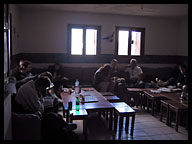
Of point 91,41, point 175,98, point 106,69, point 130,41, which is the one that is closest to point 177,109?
point 175,98

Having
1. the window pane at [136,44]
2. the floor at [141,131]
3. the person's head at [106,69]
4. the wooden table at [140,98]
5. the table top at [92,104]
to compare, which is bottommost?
the floor at [141,131]

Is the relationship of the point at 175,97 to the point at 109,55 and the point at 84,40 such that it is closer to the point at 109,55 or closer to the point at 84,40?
the point at 109,55

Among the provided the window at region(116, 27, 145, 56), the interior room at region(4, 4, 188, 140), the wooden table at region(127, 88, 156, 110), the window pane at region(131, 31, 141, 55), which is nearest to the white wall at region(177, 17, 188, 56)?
the interior room at region(4, 4, 188, 140)

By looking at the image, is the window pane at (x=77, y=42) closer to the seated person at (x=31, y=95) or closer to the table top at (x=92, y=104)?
the table top at (x=92, y=104)

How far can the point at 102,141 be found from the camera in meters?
3.29

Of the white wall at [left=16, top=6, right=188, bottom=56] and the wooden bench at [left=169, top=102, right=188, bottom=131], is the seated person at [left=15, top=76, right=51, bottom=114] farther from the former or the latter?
the white wall at [left=16, top=6, right=188, bottom=56]

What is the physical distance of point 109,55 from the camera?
706cm

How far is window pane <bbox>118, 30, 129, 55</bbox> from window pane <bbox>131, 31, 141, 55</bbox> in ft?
0.88

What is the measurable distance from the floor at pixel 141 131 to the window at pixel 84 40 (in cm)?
→ 304

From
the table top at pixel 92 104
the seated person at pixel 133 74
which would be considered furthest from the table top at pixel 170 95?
the table top at pixel 92 104

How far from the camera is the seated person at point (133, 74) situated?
600 centimetres

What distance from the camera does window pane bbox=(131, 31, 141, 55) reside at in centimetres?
733

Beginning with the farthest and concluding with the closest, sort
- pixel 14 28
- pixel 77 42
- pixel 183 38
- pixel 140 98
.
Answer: pixel 183 38, pixel 77 42, pixel 14 28, pixel 140 98

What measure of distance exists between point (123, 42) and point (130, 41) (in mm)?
258
